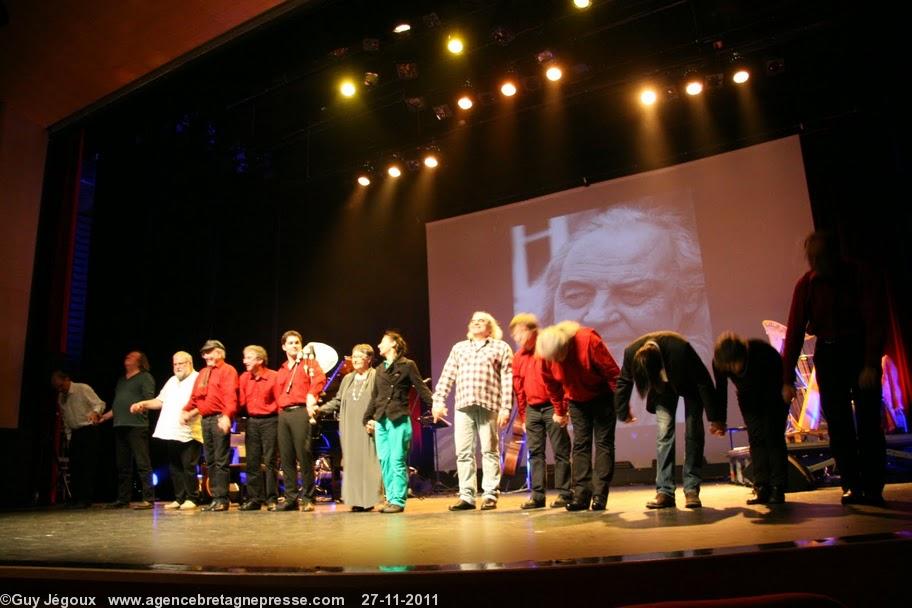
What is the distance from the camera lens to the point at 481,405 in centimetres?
547

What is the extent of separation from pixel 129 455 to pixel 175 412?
3.61 feet

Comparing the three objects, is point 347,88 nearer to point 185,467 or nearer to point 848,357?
point 185,467

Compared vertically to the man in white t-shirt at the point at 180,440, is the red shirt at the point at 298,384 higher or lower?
higher

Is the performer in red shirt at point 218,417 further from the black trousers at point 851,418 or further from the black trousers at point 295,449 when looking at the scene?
the black trousers at point 851,418

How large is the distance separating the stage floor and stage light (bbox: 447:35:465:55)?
5.43 meters

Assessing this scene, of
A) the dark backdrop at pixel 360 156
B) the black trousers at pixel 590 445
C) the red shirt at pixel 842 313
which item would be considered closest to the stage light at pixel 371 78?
the dark backdrop at pixel 360 156

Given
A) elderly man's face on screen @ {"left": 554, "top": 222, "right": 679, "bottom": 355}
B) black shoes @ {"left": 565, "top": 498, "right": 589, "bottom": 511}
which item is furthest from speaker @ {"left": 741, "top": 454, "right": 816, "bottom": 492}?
elderly man's face on screen @ {"left": 554, "top": 222, "right": 679, "bottom": 355}

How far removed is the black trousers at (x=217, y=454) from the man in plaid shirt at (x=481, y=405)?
8.40 feet

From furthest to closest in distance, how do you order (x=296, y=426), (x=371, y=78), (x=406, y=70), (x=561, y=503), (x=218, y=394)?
(x=371, y=78) < (x=406, y=70) < (x=218, y=394) < (x=296, y=426) < (x=561, y=503)

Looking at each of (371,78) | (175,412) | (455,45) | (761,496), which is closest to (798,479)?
(761,496)

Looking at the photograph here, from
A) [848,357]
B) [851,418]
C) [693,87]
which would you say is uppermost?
[693,87]

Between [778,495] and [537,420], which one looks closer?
[778,495]

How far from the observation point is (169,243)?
10.3m

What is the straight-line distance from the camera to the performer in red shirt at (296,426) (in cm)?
616
